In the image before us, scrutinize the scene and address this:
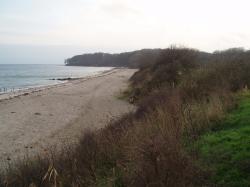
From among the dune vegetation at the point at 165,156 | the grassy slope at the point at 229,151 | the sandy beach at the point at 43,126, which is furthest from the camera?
the sandy beach at the point at 43,126

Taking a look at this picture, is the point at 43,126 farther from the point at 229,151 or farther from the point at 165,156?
the point at 165,156

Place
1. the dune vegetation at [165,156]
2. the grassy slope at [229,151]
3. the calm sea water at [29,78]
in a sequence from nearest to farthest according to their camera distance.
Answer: the dune vegetation at [165,156], the grassy slope at [229,151], the calm sea water at [29,78]

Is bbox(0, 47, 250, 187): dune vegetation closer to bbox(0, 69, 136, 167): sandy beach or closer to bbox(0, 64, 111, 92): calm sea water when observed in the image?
bbox(0, 69, 136, 167): sandy beach

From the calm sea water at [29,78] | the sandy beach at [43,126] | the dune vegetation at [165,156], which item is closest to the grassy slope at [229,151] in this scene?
the dune vegetation at [165,156]

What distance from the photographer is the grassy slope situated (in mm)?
5883

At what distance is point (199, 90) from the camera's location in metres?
15.3

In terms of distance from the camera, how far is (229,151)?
23.2 ft

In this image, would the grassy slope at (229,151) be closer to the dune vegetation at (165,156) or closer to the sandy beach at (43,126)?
the dune vegetation at (165,156)

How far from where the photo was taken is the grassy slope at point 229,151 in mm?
5883

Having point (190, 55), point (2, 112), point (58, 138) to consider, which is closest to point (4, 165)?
point (58, 138)

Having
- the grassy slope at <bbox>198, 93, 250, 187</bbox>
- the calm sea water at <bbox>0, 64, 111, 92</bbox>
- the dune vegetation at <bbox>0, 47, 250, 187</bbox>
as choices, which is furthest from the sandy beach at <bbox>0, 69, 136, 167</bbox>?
the calm sea water at <bbox>0, 64, 111, 92</bbox>

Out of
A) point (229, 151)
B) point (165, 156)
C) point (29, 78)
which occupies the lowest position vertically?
point (29, 78)

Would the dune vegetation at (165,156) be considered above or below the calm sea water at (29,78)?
above

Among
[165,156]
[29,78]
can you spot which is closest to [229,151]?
[165,156]
